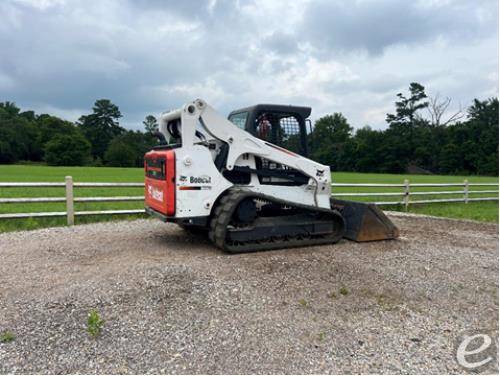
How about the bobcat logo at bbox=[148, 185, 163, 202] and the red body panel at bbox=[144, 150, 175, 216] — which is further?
the bobcat logo at bbox=[148, 185, 163, 202]

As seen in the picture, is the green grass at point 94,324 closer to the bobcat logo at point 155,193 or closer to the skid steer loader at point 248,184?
the skid steer loader at point 248,184

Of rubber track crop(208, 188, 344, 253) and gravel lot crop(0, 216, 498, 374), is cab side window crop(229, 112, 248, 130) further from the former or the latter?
gravel lot crop(0, 216, 498, 374)

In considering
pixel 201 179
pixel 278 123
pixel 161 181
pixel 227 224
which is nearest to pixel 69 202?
pixel 161 181

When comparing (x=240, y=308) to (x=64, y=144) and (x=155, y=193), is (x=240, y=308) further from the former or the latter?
(x=64, y=144)

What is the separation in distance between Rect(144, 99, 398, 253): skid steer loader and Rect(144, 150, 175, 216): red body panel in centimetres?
1

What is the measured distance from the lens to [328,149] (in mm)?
83312

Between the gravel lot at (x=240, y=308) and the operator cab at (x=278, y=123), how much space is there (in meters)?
1.95

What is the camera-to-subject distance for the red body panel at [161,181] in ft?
19.1

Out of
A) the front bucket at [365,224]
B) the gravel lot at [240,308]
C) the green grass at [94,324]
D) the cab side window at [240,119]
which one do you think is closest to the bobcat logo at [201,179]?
the gravel lot at [240,308]

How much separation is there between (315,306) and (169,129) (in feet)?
13.4

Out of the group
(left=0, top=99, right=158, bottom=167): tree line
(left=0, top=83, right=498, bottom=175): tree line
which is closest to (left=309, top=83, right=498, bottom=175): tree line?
(left=0, top=83, right=498, bottom=175): tree line

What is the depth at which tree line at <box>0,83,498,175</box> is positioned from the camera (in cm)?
6744

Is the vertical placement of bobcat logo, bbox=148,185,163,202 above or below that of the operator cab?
below

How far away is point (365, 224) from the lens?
287 inches
